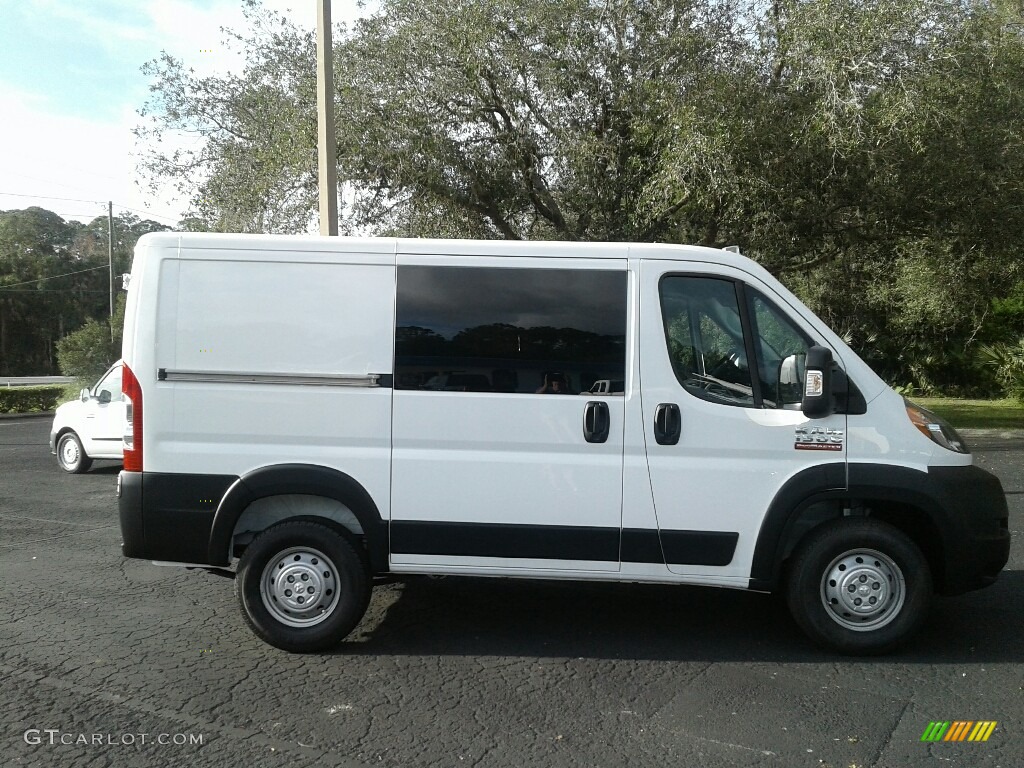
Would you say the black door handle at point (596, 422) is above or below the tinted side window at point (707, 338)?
below

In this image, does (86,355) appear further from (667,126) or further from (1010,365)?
(1010,365)

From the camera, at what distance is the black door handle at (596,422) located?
4.98 m

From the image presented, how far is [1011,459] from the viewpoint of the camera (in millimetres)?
14352

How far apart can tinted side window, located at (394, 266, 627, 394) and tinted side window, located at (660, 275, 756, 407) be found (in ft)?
0.94

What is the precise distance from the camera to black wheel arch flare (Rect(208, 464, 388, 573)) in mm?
5082

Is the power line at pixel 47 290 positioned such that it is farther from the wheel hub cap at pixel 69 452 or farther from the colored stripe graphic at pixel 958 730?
the colored stripe graphic at pixel 958 730

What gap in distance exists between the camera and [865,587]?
5.10 meters

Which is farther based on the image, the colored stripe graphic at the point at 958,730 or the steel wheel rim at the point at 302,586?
the steel wheel rim at the point at 302,586

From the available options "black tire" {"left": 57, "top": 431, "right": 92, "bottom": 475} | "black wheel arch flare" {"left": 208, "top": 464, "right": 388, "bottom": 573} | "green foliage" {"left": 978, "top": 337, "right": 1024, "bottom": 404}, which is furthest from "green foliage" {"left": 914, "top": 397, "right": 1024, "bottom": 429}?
"black wheel arch flare" {"left": 208, "top": 464, "right": 388, "bottom": 573}

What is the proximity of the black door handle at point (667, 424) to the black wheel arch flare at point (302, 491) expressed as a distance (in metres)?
1.60

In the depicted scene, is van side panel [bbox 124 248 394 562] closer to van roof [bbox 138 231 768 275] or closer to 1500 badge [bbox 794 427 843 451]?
van roof [bbox 138 231 768 275]

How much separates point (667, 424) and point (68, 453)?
35.0 ft

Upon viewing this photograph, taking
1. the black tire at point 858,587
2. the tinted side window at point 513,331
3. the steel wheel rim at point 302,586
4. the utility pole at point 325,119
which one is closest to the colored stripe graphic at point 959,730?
the black tire at point 858,587

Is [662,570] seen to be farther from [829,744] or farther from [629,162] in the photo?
[629,162]
